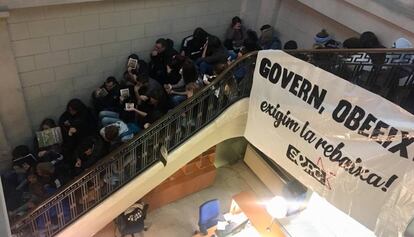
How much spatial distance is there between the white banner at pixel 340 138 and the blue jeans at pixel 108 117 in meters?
2.27

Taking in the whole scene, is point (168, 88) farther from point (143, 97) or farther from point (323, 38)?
point (323, 38)

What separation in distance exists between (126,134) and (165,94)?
804 millimetres

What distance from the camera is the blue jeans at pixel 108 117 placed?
5918mm

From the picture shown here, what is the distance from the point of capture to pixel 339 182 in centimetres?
417

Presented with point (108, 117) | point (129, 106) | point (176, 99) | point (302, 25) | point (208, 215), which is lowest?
point (208, 215)

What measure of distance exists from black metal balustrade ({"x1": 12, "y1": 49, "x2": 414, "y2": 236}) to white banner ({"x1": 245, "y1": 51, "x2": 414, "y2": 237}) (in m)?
0.31

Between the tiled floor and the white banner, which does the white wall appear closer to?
the white banner

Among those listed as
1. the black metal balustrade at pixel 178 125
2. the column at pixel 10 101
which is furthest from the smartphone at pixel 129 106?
the column at pixel 10 101

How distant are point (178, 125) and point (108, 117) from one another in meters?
1.50

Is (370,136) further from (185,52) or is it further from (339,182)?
(185,52)

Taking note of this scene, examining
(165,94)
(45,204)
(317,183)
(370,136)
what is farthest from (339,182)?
(45,204)

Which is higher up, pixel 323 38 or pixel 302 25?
pixel 323 38

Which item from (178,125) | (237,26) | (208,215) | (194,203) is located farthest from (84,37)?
(194,203)

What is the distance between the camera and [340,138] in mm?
4051
